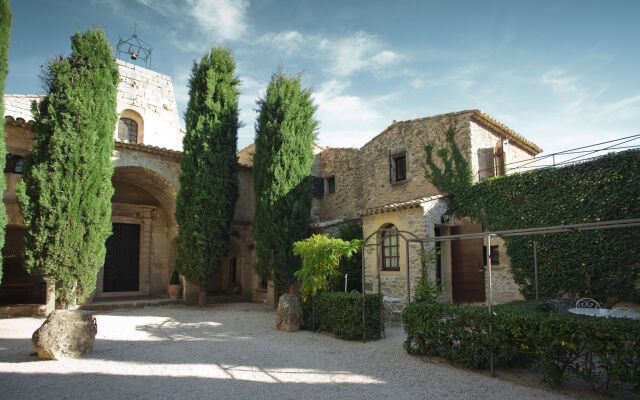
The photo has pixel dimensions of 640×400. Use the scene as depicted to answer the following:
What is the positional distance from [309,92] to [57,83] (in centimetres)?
805

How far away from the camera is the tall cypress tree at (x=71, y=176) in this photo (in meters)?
9.83

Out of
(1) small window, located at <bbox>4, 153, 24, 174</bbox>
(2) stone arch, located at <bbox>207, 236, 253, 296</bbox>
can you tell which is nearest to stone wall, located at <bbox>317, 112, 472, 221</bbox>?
(2) stone arch, located at <bbox>207, 236, 253, 296</bbox>

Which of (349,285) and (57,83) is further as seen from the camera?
(349,285)

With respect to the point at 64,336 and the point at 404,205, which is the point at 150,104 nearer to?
the point at 404,205

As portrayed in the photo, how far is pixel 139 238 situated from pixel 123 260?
3.43ft

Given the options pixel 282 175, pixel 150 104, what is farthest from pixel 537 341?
pixel 150 104

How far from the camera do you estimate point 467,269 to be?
428 inches

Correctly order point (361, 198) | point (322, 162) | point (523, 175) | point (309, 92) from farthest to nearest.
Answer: point (322, 162) < point (361, 198) < point (309, 92) < point (523, 175)

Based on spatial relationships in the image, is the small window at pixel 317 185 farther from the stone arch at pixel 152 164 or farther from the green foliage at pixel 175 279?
the green foliage at pixel 175 279

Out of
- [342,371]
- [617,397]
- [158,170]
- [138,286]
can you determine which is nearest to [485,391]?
[617,397]

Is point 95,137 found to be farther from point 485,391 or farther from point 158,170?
point 485,391

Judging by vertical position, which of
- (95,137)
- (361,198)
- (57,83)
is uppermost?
(57,83)

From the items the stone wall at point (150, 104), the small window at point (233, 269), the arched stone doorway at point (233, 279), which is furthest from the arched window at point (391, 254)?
the stone wall at point (150, 104)

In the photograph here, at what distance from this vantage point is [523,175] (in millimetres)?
10273
